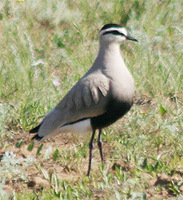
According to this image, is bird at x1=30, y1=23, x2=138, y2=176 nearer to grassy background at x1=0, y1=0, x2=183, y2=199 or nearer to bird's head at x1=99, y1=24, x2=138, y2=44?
bird's head at x1=99, y1=24, x2=138, y2=44

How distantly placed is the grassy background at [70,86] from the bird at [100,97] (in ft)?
0.90

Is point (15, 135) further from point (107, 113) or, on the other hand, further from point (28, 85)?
point (107, 113)

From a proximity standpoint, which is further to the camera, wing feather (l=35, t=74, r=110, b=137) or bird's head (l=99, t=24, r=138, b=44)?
bird's head (l=99, t=24, r=138, b=44)

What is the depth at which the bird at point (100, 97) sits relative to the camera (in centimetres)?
381

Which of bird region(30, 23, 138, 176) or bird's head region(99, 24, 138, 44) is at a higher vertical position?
bird's head region(99, 24, 138, 44)

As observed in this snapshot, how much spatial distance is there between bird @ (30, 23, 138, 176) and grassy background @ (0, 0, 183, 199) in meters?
0.27

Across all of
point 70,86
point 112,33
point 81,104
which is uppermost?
point 112,33

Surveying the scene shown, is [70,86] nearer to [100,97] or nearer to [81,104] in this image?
[81,104]

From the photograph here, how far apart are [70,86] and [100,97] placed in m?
1.46

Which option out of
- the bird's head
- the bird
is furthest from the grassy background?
the bird's head

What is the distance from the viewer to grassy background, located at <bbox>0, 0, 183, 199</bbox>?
3.78 meters

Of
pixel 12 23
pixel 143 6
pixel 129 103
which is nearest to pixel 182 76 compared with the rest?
pixel 129 103

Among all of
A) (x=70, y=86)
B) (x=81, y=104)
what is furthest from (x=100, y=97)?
(x=70, y=86)

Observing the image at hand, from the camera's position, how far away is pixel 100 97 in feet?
12.6
